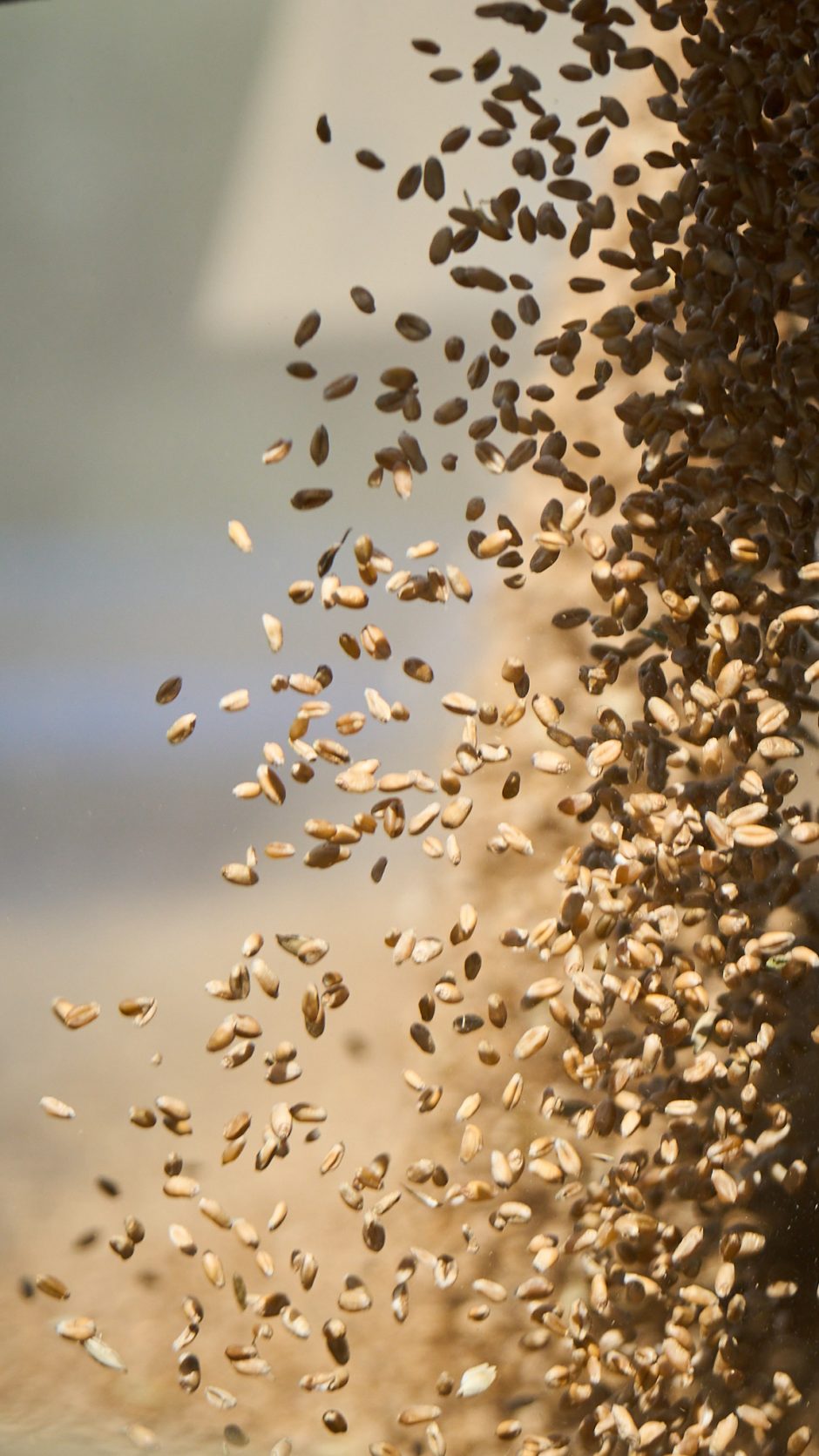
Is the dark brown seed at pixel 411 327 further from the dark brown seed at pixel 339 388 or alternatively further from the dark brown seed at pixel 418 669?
the dark brown seed at pixel 418 669

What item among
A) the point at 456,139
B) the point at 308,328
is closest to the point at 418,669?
the point at 308,328

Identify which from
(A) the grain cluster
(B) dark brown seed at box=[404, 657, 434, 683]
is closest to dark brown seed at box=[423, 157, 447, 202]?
(A) the grain cluster

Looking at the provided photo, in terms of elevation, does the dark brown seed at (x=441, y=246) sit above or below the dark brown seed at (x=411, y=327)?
above

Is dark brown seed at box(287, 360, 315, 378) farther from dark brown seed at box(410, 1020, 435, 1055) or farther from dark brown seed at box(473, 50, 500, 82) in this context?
dark brown seed at box(410, 1020, 435, 1055)

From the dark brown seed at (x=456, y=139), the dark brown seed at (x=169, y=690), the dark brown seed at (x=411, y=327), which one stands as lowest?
the dark brown seed at (x=169, y=690)

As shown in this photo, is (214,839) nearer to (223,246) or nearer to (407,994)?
(407,994)

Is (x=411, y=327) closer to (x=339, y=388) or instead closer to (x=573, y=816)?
(x=339, y=388)

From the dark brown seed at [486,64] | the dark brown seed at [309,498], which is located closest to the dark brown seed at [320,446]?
the dark brown seed at [309,498]
